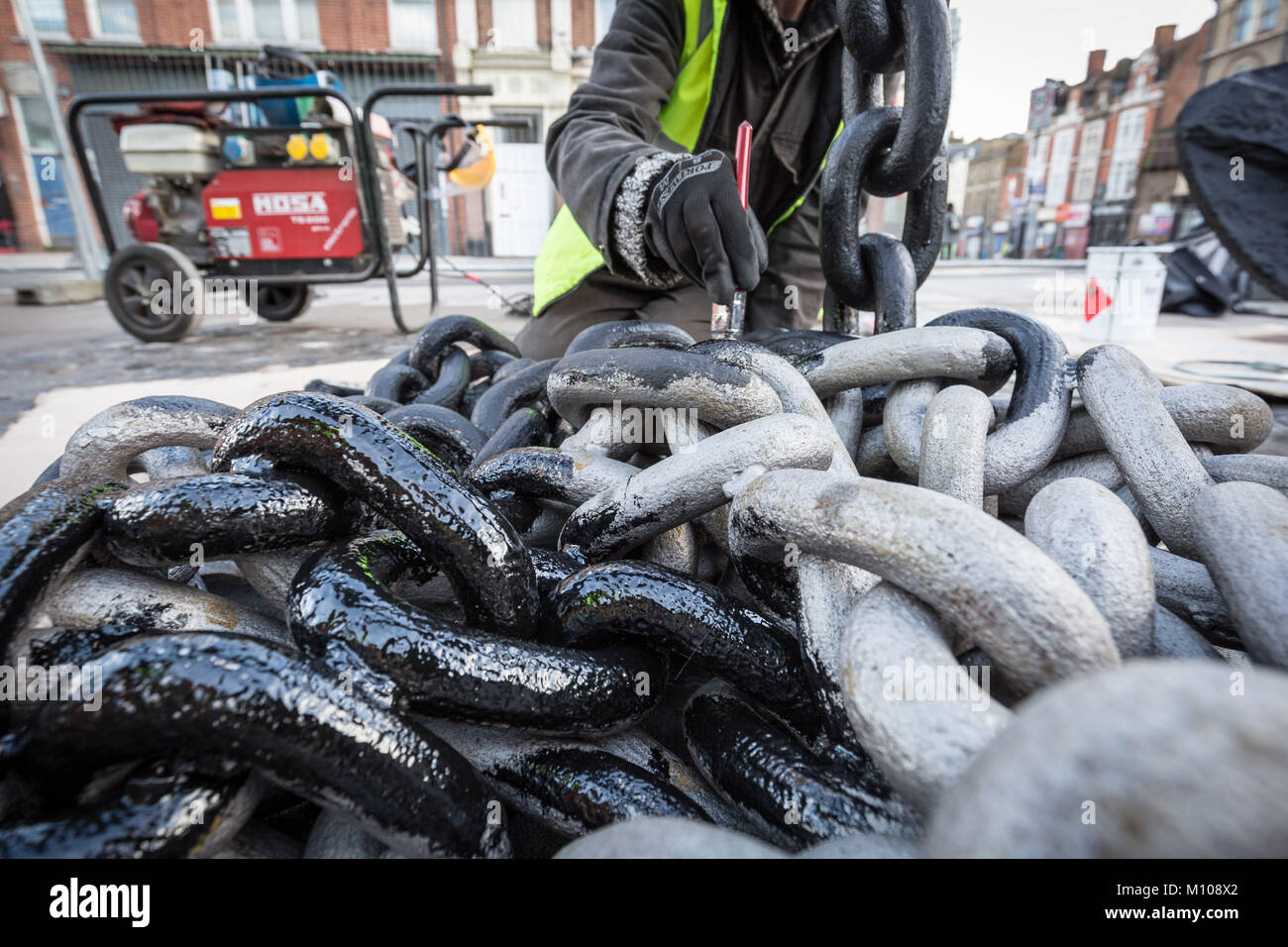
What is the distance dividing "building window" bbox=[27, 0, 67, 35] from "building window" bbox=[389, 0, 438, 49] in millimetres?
8080

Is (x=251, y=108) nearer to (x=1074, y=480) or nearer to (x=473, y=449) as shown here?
(x=473, y=449)

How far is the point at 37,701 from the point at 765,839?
579mm

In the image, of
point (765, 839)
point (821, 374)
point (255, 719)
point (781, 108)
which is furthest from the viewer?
point (781, 108)

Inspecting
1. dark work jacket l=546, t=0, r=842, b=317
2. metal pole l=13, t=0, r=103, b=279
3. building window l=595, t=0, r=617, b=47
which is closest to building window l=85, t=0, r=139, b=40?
building window l=595, t=0, r=617, b=47

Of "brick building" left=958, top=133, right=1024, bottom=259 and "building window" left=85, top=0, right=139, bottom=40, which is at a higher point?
"building window" left=85, top=0, right=139, bottom=40

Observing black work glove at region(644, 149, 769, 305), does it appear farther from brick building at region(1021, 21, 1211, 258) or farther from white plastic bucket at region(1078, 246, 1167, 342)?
brick building at region(1021, 21, 1211, 258)

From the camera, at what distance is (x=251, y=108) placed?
6426 millimetres

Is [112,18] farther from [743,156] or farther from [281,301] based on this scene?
[743,156]

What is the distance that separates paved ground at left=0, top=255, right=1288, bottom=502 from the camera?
2936mm

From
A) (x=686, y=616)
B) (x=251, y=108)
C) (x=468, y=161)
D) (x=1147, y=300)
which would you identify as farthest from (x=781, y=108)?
(x=251, y=108)

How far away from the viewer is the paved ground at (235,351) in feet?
9.63

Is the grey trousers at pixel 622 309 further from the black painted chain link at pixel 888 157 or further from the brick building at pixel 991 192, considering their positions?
the brick building at pixel 991 192

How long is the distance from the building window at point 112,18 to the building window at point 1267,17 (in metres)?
24.9

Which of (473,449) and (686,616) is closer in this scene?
(686,616)
